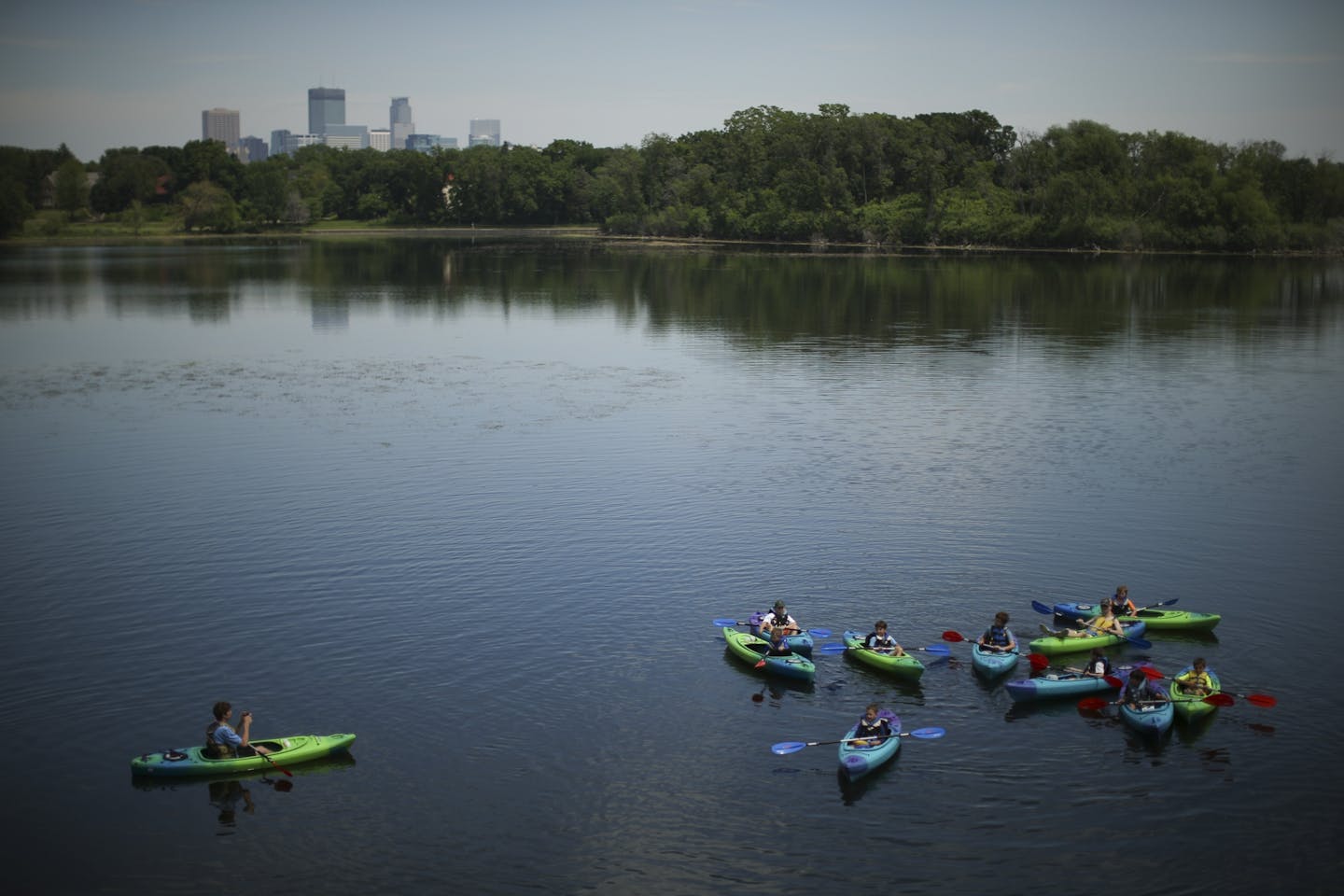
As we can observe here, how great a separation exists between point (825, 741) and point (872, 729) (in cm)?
124

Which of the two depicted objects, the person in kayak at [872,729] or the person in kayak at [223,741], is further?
the person in kayak at [872,729]

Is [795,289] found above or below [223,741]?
above

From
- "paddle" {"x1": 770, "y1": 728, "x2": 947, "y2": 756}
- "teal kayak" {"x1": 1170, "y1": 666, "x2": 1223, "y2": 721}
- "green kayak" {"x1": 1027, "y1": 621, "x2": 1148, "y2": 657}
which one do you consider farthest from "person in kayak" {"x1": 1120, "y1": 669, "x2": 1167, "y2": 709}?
"paddle" {"x1": 770, "y1": 728, "x2": 947, "y2": 756}

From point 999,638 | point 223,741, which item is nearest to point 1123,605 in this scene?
point 999,638

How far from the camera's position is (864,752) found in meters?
22.8

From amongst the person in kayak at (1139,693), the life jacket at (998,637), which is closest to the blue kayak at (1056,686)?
the person in kayak at (1139,693)

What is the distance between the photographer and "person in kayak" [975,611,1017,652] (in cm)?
2716

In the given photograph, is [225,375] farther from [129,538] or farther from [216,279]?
[216,279]

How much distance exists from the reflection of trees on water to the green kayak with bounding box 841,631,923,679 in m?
50.7

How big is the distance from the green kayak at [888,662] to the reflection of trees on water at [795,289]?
166 ft

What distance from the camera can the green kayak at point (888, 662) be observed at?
26.5 metres

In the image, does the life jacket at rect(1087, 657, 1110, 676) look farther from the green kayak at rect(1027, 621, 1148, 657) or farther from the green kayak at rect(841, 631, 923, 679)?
the green kayak at rect(841, 631, 923, 679)

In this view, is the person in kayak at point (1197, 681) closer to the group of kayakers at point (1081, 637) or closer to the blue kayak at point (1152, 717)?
the group of kayakers at point (1081, 637)

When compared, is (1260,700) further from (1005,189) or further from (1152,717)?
(1005,189)
